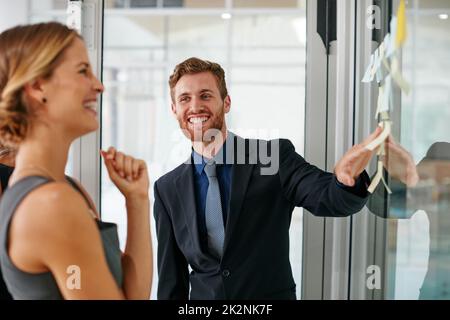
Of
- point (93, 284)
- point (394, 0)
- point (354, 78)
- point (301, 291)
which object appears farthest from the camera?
point (301, 291)

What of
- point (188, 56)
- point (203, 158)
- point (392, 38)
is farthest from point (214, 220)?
point (392, 38)

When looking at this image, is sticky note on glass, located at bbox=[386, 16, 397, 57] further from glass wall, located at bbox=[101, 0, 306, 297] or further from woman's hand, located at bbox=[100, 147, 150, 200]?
woman's hand, located at bbox=[100, 147, 150, 200]

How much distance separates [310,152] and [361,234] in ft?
0.86

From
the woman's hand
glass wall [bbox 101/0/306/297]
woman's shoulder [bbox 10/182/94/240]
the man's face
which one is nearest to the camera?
woman's shoulder [bbox 10/182/94/240]

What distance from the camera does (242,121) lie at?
149 centimetres

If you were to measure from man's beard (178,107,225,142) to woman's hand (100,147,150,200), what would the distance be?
0.82 feet

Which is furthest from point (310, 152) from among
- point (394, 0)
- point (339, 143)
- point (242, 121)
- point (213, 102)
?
point (394, 0)

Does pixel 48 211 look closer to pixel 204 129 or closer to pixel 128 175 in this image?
pixel 128 175

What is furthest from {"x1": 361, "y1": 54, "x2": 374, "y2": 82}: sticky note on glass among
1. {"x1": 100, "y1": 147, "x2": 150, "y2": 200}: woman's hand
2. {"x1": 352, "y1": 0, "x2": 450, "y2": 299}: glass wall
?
{"x1": 100, "y1": 147, "x2": 150, "y2": 200}: woman's hand

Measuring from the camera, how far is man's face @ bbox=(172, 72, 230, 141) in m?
1.28

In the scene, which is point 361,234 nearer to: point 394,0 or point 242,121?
point 242,121

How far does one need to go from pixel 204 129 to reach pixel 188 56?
284mm

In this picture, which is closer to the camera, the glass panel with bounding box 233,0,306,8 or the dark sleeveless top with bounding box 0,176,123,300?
the dark sleeveless top with bounding box 0,176,123,300

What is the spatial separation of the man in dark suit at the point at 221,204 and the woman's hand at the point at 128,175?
0.25 metres
